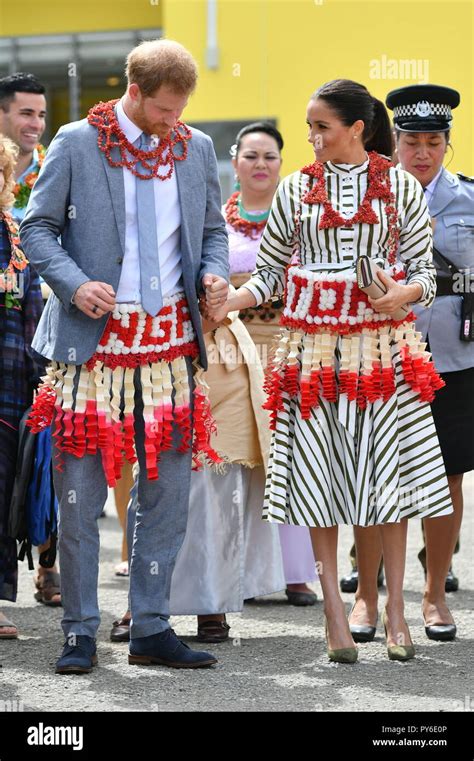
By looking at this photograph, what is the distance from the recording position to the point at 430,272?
4.67 metres

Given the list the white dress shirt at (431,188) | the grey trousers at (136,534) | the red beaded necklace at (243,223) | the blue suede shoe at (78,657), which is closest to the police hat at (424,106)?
the white dress shirt at (431,188)

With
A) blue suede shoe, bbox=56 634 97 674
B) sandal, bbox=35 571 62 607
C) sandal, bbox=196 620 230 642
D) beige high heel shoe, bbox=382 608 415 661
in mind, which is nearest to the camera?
blue suede shoe, bbox=56 634 97 674

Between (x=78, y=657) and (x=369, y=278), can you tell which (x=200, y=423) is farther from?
(x=78, y=657)

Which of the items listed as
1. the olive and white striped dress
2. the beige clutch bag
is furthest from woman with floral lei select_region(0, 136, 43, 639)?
the beige clutch bag

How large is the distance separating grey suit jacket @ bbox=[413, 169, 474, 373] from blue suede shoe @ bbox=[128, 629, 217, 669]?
1535mm

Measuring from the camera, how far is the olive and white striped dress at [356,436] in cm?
459

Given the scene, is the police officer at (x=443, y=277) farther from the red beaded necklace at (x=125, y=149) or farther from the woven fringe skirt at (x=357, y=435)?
the red beaded necklace at (x=125, y=149)

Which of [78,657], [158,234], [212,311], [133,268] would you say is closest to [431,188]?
[212,311]

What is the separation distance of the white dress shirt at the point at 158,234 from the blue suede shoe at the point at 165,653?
1.16 meters

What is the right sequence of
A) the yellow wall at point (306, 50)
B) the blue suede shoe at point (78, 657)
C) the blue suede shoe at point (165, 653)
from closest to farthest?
the blue suede shoe at point (78, 657) → the blue suede shoe at point (165, 653) → the yellow wall at point (306, 50)

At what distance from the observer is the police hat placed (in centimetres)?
521

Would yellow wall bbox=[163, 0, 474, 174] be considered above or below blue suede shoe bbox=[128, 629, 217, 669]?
above

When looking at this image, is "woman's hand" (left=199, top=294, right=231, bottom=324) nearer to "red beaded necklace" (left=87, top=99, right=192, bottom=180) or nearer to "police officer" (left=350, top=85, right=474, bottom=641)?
"red beaded necklace" (left=87, top=99, right=192, bottom=180)
